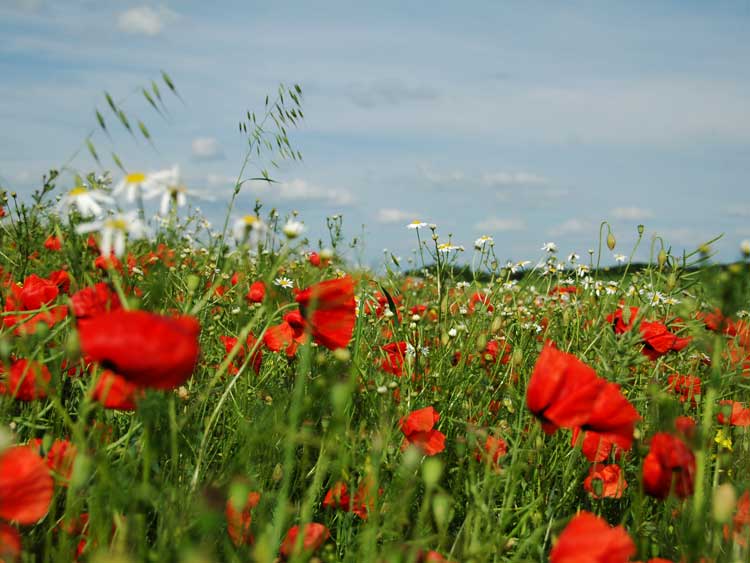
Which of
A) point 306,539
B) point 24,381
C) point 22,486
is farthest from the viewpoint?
point 24,381

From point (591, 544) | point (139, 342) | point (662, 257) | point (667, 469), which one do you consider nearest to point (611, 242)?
point (662, 257)

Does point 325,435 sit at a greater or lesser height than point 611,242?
lesser

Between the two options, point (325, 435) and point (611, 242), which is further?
point (611, 242)

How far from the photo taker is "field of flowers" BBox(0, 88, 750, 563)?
1.06 m

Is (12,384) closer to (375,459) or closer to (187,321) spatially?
(187,321)

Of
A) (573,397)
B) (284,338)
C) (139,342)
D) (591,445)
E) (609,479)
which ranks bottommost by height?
(609,479)

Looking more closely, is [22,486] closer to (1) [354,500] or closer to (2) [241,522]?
(2) [241,522]

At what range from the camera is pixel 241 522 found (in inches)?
49.6

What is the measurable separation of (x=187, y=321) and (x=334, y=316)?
41 centimetres

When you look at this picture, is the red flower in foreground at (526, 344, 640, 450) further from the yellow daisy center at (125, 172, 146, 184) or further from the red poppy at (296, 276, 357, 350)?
the yellow daisy center at (125, 172, 146, 184)

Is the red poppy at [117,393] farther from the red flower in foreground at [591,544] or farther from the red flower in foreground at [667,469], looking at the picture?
the red flower in foreground at [667,469]

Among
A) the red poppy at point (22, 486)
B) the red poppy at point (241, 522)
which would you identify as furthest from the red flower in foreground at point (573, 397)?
the red poppy at point (22, 486)

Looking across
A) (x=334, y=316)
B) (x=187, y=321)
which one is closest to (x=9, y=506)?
(x=187, y=321)

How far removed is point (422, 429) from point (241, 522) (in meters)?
0.53
